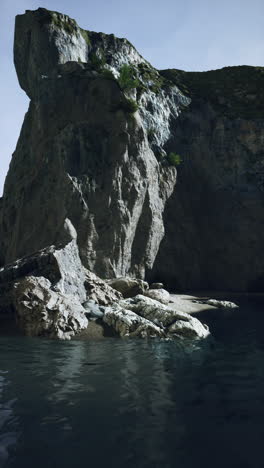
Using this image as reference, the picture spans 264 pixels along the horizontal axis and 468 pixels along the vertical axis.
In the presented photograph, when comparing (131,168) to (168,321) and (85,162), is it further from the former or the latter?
(168,321)

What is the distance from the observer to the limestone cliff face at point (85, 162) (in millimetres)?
32469

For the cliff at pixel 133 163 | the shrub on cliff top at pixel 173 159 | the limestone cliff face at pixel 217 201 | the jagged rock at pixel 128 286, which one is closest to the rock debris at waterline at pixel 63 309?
the jagged rock at pixel 128 286

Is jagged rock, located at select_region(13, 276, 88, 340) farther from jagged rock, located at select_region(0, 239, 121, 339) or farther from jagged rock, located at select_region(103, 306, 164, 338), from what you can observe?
jagged rock, located at select_region(103, 306, 164, 338)

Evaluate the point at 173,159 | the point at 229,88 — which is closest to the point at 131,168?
the point at 173,159

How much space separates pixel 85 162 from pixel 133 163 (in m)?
5.20

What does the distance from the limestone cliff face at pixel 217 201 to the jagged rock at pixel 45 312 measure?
26.7 metres

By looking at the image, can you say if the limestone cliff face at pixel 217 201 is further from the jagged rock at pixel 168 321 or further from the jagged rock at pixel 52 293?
the jagged rock at pixel 168 321

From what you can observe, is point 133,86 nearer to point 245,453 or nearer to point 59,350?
point 59,350

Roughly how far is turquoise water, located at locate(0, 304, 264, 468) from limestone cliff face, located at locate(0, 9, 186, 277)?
846 inches

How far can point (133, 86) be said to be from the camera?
127 ft

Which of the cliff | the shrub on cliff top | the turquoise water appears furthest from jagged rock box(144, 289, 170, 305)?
the shrub on cliff top

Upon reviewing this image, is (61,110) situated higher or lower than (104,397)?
higher

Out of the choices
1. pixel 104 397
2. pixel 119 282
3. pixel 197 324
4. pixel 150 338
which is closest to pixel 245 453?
pixel 104 397

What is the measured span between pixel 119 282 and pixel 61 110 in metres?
21.9
